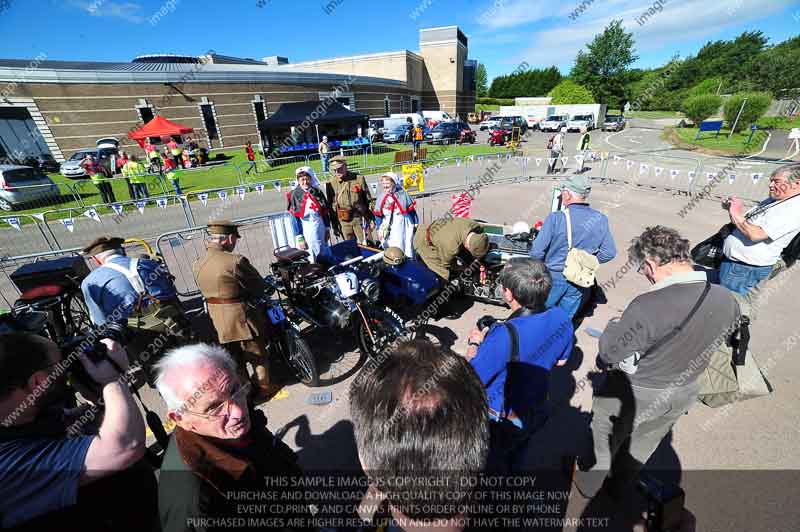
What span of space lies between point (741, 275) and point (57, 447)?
5378 millimetres

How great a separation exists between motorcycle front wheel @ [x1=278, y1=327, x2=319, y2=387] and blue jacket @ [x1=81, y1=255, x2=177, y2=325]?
5.17ft

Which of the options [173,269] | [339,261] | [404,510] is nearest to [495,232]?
[339,261]

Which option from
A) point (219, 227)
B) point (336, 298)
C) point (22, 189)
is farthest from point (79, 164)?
point (336, 298)

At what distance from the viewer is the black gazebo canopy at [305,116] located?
20819mm

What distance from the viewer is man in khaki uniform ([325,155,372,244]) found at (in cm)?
603

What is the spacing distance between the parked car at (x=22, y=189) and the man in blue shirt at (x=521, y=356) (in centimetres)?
1529

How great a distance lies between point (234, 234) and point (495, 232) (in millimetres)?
4314

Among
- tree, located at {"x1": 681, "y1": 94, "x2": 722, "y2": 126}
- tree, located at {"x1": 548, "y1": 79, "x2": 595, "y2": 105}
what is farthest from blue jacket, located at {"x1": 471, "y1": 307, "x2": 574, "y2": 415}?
tree, located at {"x1": 548, "y1": 79, "x2": 595, "y2": 105}

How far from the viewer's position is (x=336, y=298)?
3.43 metres

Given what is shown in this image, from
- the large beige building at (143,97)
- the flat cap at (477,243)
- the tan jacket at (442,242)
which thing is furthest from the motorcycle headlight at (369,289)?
the large beige building at (143,97)

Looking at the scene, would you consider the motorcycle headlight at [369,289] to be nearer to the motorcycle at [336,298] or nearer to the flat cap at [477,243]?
the motorcycle at [336,298]

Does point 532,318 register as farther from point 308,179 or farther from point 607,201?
point 607,201

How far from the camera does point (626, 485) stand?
94.7 inches

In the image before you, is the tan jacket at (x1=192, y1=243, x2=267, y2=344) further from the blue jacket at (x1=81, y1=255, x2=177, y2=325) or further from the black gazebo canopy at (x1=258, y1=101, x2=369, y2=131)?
the black gazebo canopy at (x1=258, y1=101, x2=369, y2=131)
